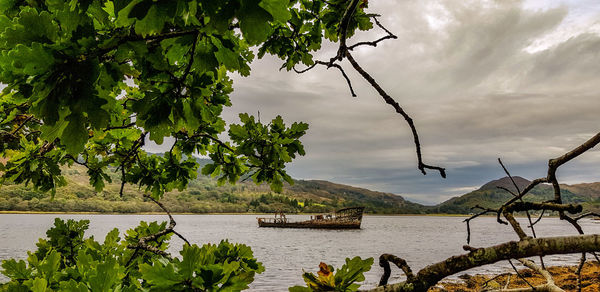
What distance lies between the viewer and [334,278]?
1.36 meters

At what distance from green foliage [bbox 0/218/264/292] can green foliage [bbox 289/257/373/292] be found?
0.45m

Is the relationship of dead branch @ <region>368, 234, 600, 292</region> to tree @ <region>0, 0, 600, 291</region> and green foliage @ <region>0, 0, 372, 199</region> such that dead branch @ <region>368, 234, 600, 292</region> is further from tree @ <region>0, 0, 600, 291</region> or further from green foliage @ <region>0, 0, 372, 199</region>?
green foliage @ <region>0, 0, 372, 199</region>

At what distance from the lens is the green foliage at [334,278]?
1.28 meters

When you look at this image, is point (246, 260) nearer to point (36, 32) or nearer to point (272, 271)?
point (36, 32)

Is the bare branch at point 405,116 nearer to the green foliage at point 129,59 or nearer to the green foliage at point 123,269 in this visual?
the green foliage at point 129,59

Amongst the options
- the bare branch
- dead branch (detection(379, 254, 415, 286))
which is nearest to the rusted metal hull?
the bare branch

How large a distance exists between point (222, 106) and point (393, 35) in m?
2.42

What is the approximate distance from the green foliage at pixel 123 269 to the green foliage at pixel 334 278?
1.49 ft

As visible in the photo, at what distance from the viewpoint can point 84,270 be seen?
247 centimetres

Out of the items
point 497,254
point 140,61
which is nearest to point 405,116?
point 497,254

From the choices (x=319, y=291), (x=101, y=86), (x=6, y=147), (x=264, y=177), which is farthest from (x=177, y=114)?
(x=6, y=147)

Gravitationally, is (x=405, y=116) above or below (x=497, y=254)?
above

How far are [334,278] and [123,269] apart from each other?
1.16 meters

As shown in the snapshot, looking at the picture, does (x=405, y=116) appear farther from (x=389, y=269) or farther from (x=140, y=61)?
(x=140, y=61)
